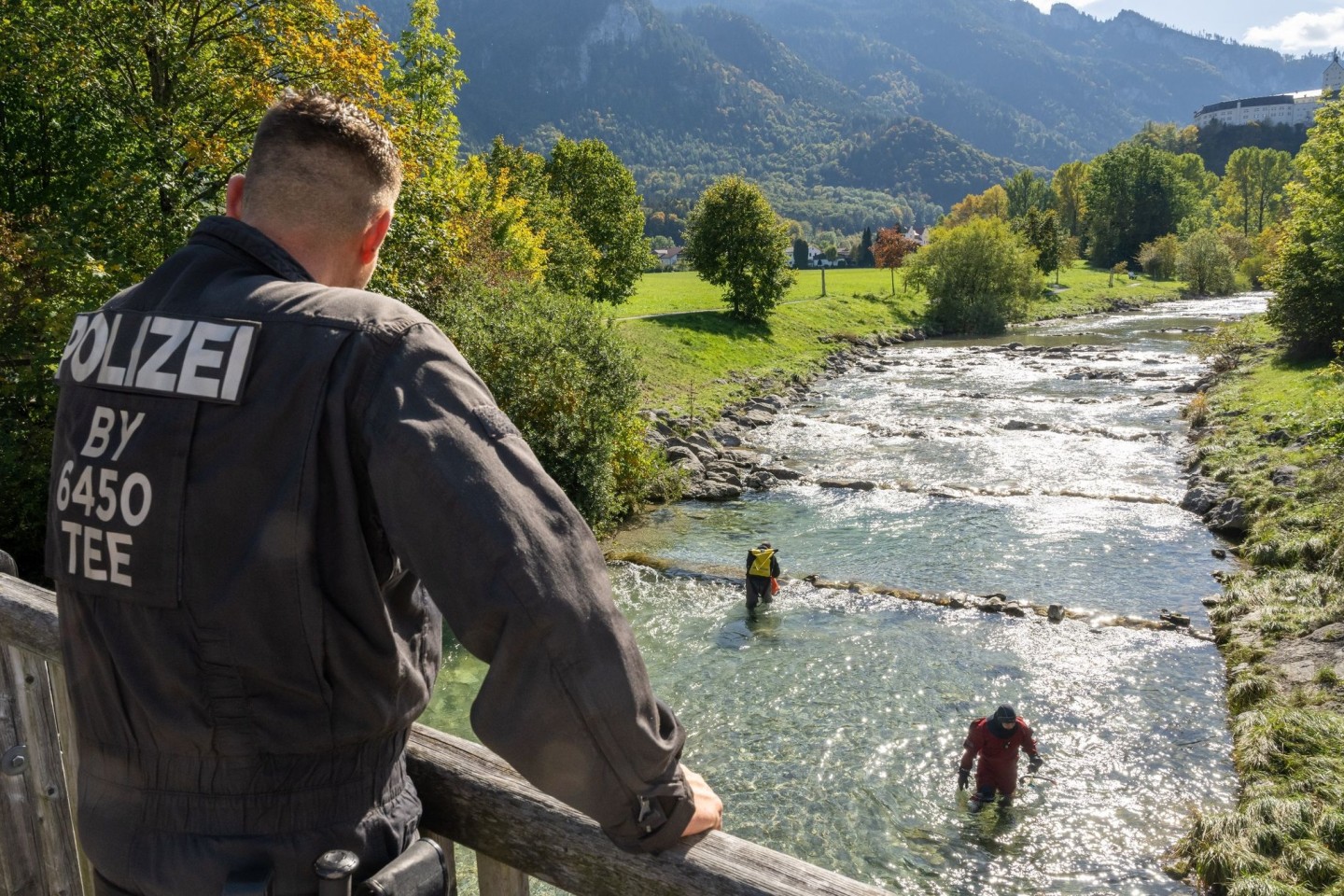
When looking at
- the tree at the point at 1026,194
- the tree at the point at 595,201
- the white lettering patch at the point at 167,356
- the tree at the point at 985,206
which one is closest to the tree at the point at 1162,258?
the tree at the point at 985,206

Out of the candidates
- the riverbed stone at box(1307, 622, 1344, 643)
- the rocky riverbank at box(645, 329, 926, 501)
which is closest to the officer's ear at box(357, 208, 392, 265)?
the riverbed stone at box(1307, 622, 1344, 643)

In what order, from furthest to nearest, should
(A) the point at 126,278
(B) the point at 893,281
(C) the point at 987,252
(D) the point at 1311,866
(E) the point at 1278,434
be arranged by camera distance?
(B) the point at 893,281 → (C) the point at 987,252 → (E) the point at 1278,434 → (A) the point at 126,278 → (D) the point at 1311,866

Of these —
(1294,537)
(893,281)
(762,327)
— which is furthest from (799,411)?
(893,281)

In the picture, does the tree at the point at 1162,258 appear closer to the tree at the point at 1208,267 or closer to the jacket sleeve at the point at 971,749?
the tree at the point at 1208,267

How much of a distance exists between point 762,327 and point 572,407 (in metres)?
34.4

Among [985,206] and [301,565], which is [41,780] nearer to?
[301,565]

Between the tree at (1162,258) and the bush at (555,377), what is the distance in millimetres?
92204

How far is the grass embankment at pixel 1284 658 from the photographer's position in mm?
9539

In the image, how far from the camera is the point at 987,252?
66562 mm

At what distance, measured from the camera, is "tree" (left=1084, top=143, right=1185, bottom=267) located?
112 m

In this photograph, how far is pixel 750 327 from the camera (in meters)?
52.5

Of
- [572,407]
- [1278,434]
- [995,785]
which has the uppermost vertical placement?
[572,407]

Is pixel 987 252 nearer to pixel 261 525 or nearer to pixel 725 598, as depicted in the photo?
pixel 725 598

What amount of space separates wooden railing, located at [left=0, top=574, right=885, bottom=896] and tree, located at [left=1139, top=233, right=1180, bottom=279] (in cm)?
10778
